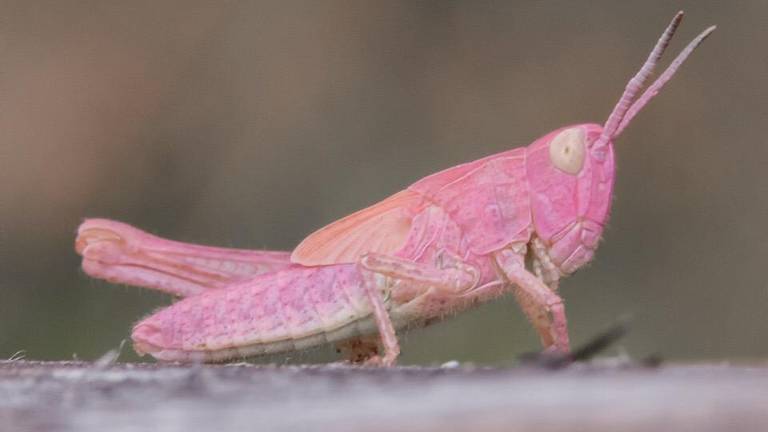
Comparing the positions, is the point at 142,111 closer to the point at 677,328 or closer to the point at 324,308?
the point at 677,328

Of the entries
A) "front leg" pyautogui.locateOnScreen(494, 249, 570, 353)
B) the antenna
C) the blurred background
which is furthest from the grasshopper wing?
the blurred background

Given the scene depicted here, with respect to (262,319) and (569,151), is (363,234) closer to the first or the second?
(262,319)

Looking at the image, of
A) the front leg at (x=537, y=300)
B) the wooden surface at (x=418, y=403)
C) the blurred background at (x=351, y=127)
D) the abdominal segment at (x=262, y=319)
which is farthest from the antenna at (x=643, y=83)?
the blurred background at (x=351, y=127)

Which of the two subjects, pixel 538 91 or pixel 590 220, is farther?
pixel 538 91

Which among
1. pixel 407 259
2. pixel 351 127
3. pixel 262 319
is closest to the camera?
pixel 262 319

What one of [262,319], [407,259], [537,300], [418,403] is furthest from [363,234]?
[418,403]

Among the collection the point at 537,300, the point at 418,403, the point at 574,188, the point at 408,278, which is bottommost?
the point at 418,403

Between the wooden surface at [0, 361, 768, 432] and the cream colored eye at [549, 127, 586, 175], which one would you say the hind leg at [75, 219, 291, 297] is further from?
the wooden surface at [0, 361, 768, 432]

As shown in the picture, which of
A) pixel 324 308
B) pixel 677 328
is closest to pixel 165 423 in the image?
pixel 324 308
